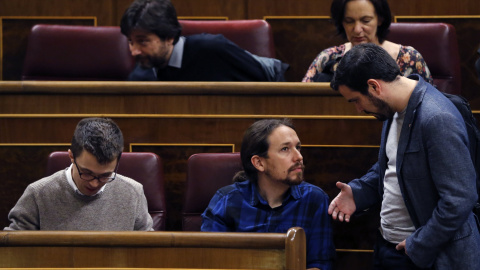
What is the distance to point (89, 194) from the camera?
32.1 inches

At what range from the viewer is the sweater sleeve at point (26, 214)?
799 millimetres

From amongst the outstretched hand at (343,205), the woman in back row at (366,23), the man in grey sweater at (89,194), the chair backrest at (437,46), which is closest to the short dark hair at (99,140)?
the man in grey sweater at (89,194)

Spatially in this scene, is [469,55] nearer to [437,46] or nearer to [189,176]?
[437,46]

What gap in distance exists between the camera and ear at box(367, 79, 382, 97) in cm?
70

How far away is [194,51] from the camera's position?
3.43 feet

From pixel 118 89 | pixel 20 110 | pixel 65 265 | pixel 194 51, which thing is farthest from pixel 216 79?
pixel 65 265

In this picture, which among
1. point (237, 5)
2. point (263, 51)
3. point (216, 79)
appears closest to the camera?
point (216, 79)

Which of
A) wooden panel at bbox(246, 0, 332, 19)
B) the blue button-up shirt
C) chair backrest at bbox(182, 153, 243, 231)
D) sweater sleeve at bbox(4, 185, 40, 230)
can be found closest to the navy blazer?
the blue button-up shirt

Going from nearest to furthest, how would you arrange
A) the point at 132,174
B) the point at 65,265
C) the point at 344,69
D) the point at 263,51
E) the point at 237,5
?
the point at 65,265 → the point at 344,69 → the point at 132,174 → the point at 263,51 → the point at 237,5

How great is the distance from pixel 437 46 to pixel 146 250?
0.65 meters

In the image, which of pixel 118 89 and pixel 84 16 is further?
pixel 84 16

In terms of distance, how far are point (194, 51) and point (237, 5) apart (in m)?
0.27

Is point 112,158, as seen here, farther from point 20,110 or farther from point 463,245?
point 463,245

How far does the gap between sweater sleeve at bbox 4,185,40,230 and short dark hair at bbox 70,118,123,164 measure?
0.23ft
